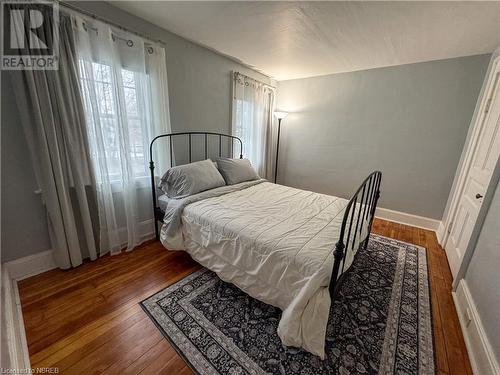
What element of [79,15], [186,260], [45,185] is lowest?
[186,260]

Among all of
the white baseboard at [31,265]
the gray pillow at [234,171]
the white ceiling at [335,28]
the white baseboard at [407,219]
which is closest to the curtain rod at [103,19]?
the white ceiling at [335,28]

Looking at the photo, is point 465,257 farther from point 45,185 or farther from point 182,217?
point 45,185

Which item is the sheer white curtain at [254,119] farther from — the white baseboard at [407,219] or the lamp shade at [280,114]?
the white baseboard at [407,219]

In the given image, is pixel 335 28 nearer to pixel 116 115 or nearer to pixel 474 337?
pixel 116 115

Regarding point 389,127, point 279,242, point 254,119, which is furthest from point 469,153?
point 254,119

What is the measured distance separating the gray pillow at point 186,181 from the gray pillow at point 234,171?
315 mm

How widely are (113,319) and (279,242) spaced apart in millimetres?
1280

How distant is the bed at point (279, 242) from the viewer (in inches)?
45.0

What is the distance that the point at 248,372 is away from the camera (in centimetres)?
116

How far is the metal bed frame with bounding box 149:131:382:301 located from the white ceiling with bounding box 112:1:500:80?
117cm

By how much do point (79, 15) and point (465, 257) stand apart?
384 centimetres

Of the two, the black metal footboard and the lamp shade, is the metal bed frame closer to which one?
the black metal footboard

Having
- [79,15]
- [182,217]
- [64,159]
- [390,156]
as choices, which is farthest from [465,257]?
[79,15]

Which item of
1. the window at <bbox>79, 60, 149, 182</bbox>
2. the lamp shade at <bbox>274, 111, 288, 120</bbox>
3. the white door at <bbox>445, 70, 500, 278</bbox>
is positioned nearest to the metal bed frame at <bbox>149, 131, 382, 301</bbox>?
the window at <bbox>79, 60, 149, 182</bbox>
